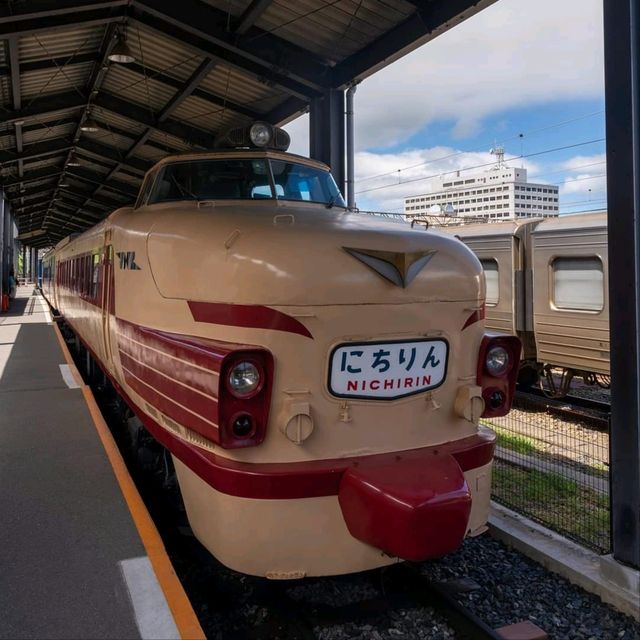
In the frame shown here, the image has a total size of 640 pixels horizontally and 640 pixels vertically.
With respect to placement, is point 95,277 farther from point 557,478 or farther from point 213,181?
point 557,478

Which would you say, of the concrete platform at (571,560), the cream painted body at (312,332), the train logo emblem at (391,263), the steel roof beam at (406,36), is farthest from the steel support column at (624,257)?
the steel roof beam at (406,36)

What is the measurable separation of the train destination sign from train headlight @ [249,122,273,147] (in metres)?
2.85

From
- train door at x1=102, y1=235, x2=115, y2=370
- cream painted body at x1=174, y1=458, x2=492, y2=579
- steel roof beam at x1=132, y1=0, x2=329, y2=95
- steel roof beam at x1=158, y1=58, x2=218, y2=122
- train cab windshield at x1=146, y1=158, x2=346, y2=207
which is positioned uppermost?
steel roof beam at x1=158, y1=58, x2=218, y2=122

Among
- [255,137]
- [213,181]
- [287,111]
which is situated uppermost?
[287,111]

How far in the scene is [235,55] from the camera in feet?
28.7

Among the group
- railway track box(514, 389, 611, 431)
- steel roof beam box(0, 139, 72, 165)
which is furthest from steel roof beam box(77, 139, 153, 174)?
railway track box(514, 389, 611, 431)

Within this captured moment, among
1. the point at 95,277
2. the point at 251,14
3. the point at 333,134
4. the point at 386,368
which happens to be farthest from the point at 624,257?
the point at 251,14

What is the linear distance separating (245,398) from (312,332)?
461 millimetres

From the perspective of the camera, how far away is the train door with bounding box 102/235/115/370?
4.79 meters

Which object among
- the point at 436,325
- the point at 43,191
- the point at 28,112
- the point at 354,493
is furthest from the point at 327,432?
the point at 43,191

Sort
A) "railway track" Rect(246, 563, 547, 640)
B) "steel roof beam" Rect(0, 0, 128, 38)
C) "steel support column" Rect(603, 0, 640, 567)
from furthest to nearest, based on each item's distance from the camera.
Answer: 1. "steel roof beam" Rect(0, 0, 128, 38)
2. "steel support column" Rect(603, 0, 640, 567)
3. "railway track" Rect(246, 563, 547, 640)

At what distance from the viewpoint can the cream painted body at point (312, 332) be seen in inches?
115

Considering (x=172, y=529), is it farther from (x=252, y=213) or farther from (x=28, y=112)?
(x=28, y=112)

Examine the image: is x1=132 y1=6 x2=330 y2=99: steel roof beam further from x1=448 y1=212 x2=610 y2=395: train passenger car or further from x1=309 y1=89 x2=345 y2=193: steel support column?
x1=448 y1=212 x2=610 y2=395: train passenger car
